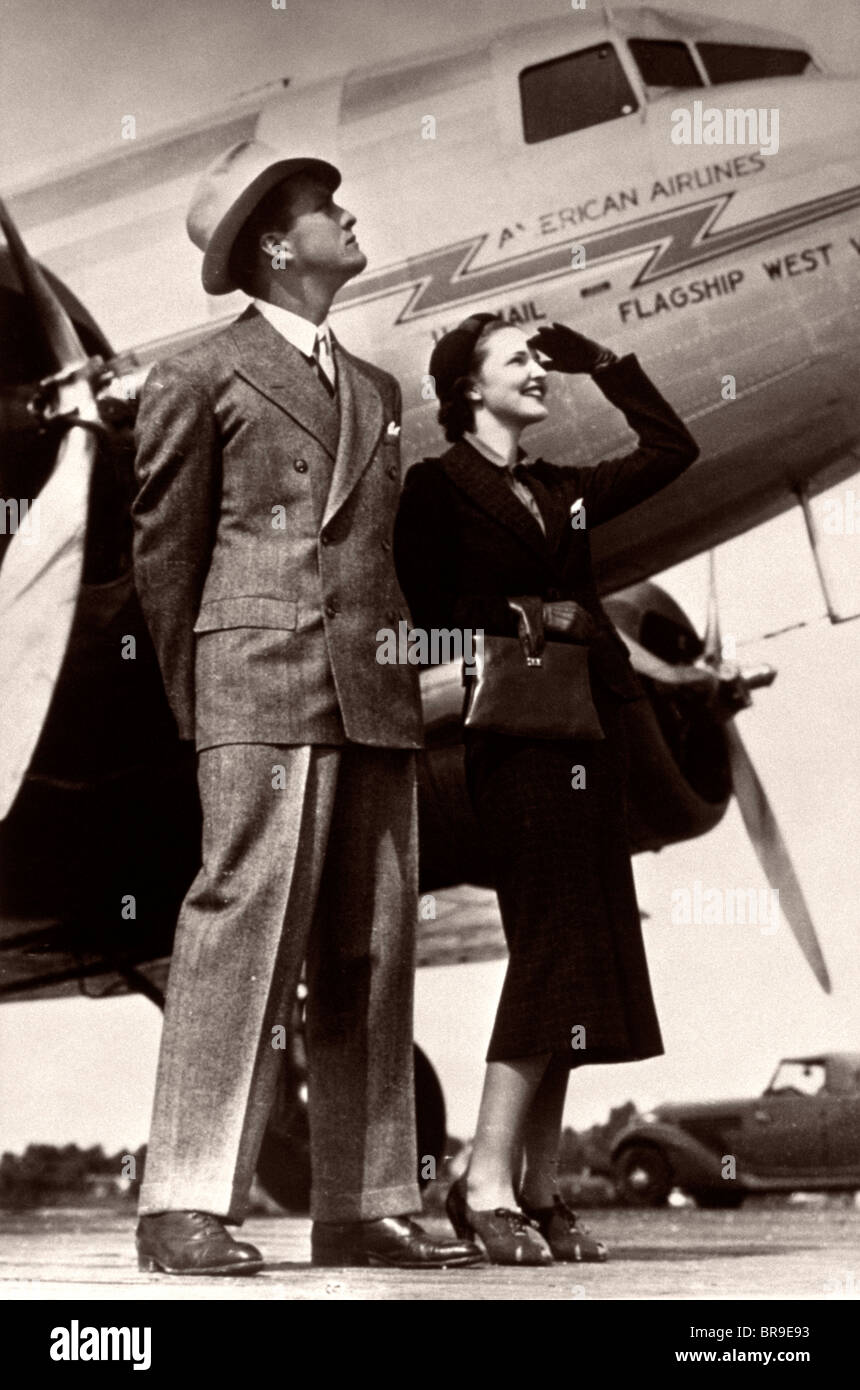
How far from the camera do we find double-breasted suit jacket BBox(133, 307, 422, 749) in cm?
396

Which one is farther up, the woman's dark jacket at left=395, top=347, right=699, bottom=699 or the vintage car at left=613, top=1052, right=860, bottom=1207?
the woman's dark jacket at left=395, top=347, right=699, bottom=699

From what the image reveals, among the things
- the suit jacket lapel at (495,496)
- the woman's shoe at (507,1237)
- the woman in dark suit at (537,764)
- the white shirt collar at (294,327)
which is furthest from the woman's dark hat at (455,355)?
the woman's shoe at (507,1237)

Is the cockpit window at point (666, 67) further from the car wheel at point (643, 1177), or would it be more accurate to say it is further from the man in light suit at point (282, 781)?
the car wheel at point (643, 1177)

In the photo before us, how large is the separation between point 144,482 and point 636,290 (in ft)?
6.47

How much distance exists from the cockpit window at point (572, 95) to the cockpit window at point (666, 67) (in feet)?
0.22

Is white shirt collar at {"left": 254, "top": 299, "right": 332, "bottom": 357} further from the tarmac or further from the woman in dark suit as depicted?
the tarmac

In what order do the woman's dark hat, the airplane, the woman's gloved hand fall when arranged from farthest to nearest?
the airplane
the woman's dark hat
the woman's gloved hand

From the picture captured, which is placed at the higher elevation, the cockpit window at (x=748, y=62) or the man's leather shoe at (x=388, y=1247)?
the cockpit window at (x=748, y=62)

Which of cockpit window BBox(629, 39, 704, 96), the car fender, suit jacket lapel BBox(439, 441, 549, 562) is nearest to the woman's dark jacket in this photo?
suit jacket lapel BBox(439, 441, 549, 562)

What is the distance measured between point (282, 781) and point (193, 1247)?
3.21 feet

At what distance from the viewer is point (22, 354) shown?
523 centimetres

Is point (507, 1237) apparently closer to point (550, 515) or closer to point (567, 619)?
point (567, 619)

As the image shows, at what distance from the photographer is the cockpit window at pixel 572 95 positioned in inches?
218

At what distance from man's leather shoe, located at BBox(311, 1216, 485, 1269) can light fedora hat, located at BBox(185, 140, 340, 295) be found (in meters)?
2.23
